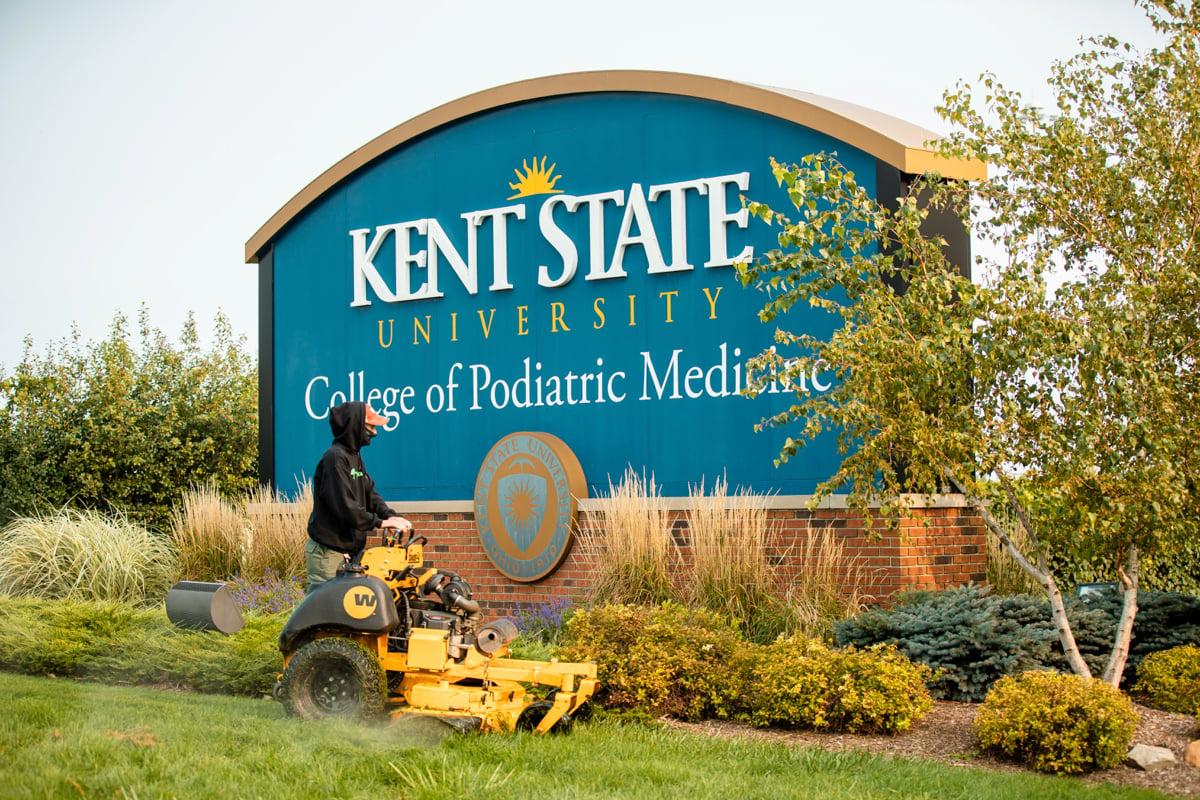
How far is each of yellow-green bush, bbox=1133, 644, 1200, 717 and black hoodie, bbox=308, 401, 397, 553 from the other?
4.78 metres

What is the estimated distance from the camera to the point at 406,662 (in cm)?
709

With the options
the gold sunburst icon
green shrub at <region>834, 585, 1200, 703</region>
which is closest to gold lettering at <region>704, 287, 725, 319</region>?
the gold sunburst icon

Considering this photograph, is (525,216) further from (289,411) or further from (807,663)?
(807,663)

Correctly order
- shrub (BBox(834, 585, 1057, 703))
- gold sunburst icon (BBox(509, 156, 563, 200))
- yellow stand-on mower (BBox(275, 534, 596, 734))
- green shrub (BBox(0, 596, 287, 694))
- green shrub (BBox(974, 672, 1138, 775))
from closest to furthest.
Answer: green shrub (BBox(974, 672, 1138, 775)), yellow stand-on mower (BBox(275, 534, 596, 734)), shrub (BBox(834, 585, 1057, 703)), green shrub (BBox(0, 596, 287, 694)), gold sunburst icon (BBox(509, 156, 563, 200))

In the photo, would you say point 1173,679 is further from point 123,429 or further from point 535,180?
point 123,429

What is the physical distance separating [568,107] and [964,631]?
6.64m

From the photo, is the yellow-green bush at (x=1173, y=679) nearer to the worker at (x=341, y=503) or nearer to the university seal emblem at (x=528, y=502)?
the worker at (x=341, y=503)

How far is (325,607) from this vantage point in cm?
710

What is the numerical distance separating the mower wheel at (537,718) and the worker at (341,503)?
155 cm

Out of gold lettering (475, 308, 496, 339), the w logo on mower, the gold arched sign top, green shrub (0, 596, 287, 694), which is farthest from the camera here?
gold lettering (475, 308, 496, 339)

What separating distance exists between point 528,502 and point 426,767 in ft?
19.9

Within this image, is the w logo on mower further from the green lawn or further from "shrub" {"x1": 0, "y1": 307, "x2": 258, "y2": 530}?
"shrub" {"x1": 0, "y1": 307, "x2": 258, "y2": 530}

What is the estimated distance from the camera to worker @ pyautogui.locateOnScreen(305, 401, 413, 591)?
25.7ft

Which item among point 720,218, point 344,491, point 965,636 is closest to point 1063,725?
point 965,636
